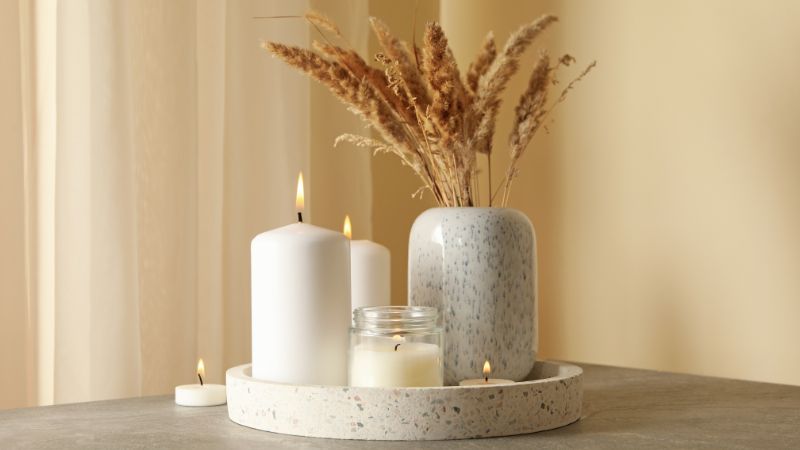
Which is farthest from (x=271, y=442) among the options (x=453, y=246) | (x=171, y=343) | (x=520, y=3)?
(x=520, y=3)

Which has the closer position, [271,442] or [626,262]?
[271,442]

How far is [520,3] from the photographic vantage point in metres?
2.11

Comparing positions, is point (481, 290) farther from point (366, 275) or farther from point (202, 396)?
point (202, 396)

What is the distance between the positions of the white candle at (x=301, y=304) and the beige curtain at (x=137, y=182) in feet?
1.80

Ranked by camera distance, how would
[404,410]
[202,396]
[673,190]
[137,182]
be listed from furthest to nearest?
[673,190], [137,182], [202,396], [404,410]

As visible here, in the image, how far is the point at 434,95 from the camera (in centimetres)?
114

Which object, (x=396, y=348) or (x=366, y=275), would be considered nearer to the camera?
(x=396, y=348)

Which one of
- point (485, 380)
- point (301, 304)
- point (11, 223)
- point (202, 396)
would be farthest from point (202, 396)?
point (11, 223)

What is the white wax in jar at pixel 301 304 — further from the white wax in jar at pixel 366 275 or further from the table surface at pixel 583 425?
the white wax in jar at pixel 366 275

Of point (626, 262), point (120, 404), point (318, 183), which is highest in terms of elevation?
point (318, 183)

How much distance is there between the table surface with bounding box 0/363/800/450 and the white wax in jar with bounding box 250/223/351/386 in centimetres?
8

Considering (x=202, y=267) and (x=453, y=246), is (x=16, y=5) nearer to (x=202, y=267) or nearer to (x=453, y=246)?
(x=202, y=267)

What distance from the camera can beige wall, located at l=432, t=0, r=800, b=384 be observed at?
1611mm

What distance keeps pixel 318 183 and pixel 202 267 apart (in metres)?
0.34
